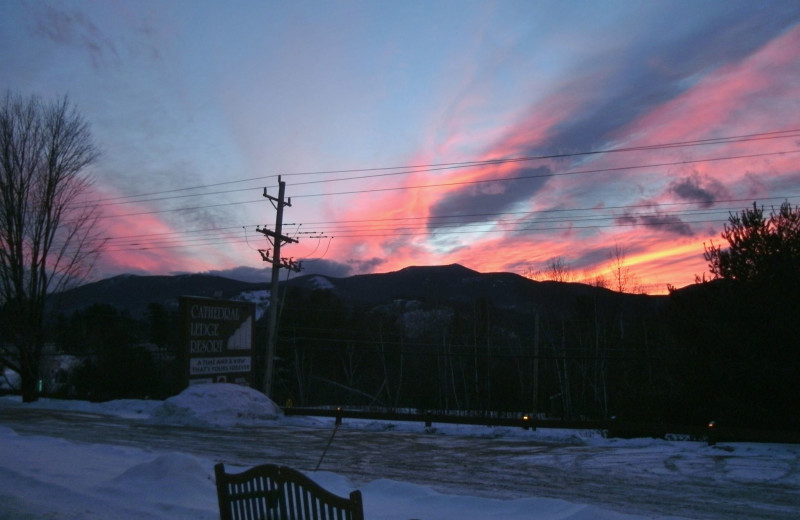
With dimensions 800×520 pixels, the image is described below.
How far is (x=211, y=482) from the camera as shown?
8.80 meters

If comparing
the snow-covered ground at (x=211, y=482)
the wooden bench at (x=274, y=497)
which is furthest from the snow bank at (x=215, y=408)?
the wooden bench at (x=274, y=497)

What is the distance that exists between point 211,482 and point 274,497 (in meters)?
4.20

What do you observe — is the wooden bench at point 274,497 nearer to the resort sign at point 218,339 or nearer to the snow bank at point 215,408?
the snow bank at point 215,408

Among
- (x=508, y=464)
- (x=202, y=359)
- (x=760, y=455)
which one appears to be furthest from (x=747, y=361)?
(x=202, y=359)

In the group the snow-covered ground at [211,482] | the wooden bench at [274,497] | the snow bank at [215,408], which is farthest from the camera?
the snow bank at [215,408]

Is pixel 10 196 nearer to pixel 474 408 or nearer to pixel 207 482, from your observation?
pixel 207 482

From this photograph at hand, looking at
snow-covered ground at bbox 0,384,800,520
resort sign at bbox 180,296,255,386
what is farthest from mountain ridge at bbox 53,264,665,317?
snow-covered ground at bbox 0,384,800,520

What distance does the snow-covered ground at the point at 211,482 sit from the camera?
7.16 meters

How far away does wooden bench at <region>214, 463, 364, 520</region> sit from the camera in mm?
4613

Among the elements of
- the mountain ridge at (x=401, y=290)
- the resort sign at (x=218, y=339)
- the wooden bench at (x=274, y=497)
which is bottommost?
the wooden bench at (x=274, y=497)

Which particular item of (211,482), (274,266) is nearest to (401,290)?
(274,266)

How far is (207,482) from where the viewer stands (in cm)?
867

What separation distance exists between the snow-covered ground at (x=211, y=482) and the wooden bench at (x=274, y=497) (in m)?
1.61

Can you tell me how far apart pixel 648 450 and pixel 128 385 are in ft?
112
